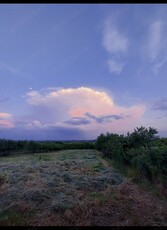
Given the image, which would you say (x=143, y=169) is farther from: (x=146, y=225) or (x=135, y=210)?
(x=146, y=225)

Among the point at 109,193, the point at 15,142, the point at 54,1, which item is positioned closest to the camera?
the point at 54,1

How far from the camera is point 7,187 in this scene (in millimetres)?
10781

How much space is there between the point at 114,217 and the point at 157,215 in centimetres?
117

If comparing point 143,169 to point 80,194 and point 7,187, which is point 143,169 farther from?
point 7,187

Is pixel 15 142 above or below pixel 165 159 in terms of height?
above

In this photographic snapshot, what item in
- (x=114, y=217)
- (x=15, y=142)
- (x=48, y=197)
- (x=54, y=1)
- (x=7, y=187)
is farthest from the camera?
(x=15, y=142)

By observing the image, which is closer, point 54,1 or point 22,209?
point 54,1

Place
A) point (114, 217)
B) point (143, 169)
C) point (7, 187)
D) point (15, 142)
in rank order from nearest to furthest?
1. point (114, 217)
2. point (7, 187)
3. point (143, 169)
4. point (15, 142)

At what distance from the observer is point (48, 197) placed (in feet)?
29.0

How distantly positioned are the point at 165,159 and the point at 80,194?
4.42m
